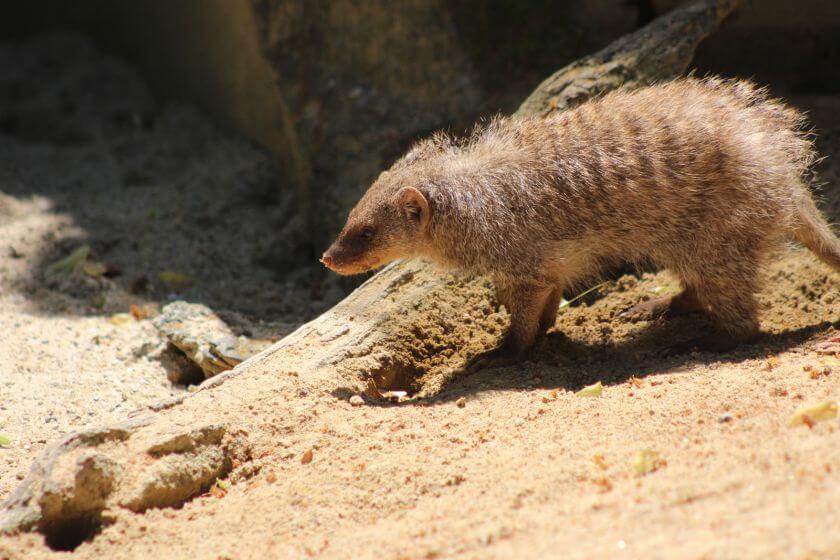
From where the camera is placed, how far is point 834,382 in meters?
3.01

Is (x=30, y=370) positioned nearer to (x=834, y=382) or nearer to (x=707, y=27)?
(x=834, y=382)

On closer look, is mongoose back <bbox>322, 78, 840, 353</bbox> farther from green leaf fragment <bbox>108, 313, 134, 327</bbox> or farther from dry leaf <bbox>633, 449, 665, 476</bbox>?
green leaf fragment <bbox>108, 313, 134, 327</bbox>

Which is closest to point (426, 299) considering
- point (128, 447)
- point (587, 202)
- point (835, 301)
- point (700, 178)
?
point (587, 202)

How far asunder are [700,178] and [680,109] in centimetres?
36

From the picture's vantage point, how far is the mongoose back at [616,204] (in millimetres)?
3768

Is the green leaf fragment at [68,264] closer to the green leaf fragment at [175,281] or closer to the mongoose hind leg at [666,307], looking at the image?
the green leaf fragment at [175,281]

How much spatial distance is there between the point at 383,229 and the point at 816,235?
6.97 ft

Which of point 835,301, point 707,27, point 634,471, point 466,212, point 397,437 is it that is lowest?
point 835,301

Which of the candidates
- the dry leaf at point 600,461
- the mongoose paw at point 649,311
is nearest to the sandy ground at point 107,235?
the mongoose paw at point 649,311

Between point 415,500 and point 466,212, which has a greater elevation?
point 466,212

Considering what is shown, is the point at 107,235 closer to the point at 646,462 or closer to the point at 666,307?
the point at 666,307

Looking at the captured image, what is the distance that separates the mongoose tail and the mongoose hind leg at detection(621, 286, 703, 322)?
1.96 ft

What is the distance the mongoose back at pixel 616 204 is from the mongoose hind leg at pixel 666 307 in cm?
11

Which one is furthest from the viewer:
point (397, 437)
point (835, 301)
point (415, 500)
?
point (835, 301)
